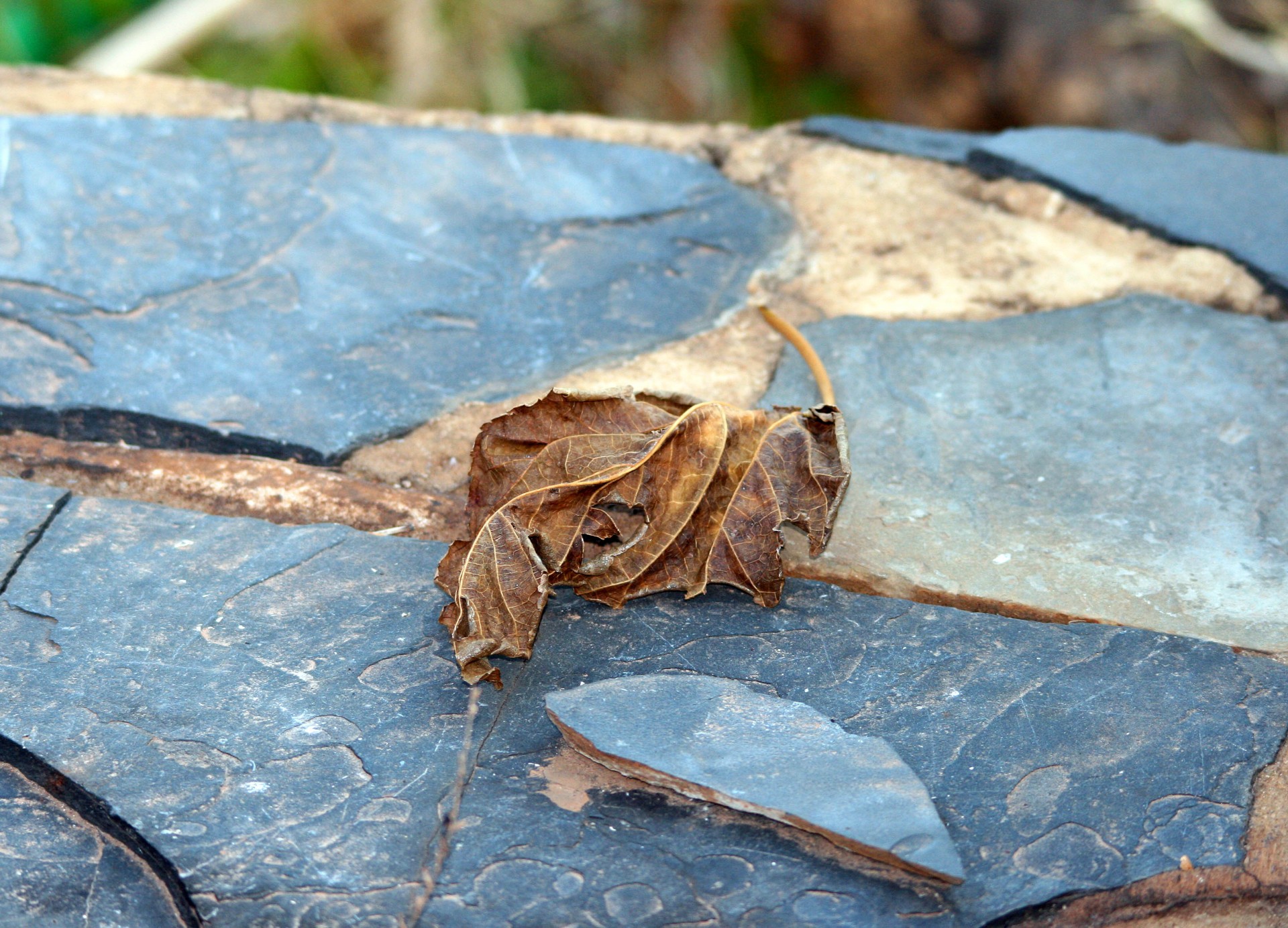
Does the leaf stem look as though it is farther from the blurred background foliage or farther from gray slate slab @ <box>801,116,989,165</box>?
the blurred background foliage

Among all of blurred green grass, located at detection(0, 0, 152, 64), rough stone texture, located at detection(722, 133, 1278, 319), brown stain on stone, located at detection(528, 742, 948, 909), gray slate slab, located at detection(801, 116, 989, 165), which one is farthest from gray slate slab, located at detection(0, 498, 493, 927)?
blurred green grass, located at detection(0, 0, 152, 64)

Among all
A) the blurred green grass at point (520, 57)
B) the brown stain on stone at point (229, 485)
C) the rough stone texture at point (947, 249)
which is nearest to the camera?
the brown stain on stone at point (229, 485)

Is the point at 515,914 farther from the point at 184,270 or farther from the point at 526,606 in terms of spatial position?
the point at 184,270

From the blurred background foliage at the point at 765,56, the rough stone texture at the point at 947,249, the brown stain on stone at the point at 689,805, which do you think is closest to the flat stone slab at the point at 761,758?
the brown stain on stone at the point at 689,805

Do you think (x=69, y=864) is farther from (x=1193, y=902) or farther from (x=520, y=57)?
(x=520, y=57)

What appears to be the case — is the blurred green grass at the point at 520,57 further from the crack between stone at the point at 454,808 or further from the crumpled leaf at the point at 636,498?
the crack between stone at the point at 454,808

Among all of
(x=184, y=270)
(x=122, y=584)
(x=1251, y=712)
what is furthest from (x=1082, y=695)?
(x=184, y=270)
